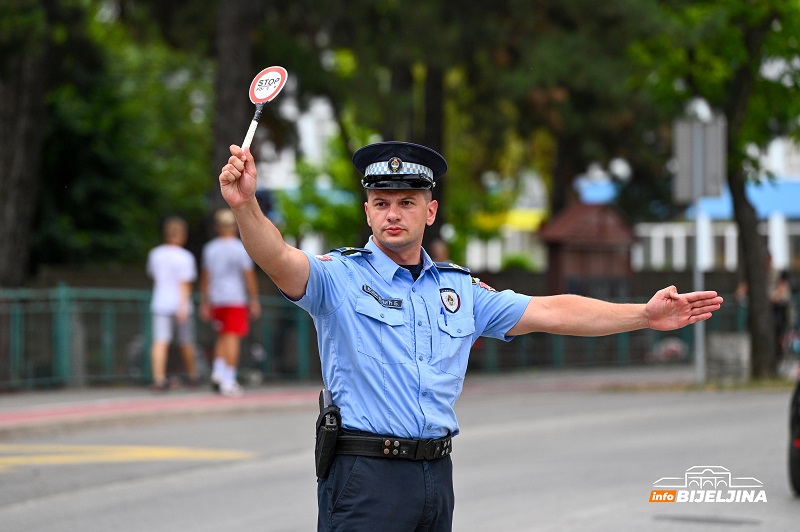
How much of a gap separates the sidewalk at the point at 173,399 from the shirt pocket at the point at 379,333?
9312 mm

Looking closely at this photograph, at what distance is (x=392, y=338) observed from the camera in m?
4.89

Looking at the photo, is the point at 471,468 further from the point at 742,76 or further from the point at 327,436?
the point at 742,76

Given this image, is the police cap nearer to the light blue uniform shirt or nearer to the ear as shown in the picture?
the ear

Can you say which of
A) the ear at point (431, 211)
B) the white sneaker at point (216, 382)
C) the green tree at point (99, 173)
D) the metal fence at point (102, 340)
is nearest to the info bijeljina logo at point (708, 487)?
the ear at point (431, 211)

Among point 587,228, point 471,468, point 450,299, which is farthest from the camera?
point 587,228

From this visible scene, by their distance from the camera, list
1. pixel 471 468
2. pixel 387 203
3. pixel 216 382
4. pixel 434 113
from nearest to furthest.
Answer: pixel 387 203 < pixel 471 468 < pixel 216 382 < pixel 434 113

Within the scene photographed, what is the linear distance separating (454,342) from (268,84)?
1060mm

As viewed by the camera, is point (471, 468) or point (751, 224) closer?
point (471, 468)

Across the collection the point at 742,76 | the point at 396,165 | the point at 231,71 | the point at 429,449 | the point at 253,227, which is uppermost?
the point at 231,71

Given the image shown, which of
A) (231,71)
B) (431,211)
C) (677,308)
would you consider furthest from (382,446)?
(231,71)

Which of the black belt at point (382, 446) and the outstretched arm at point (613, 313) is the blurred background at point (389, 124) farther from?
the black belt at point (382, 446)

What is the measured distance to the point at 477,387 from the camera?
66.0ft

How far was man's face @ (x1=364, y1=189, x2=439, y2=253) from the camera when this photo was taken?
492 centimetres

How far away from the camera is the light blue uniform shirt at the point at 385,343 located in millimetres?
4852
